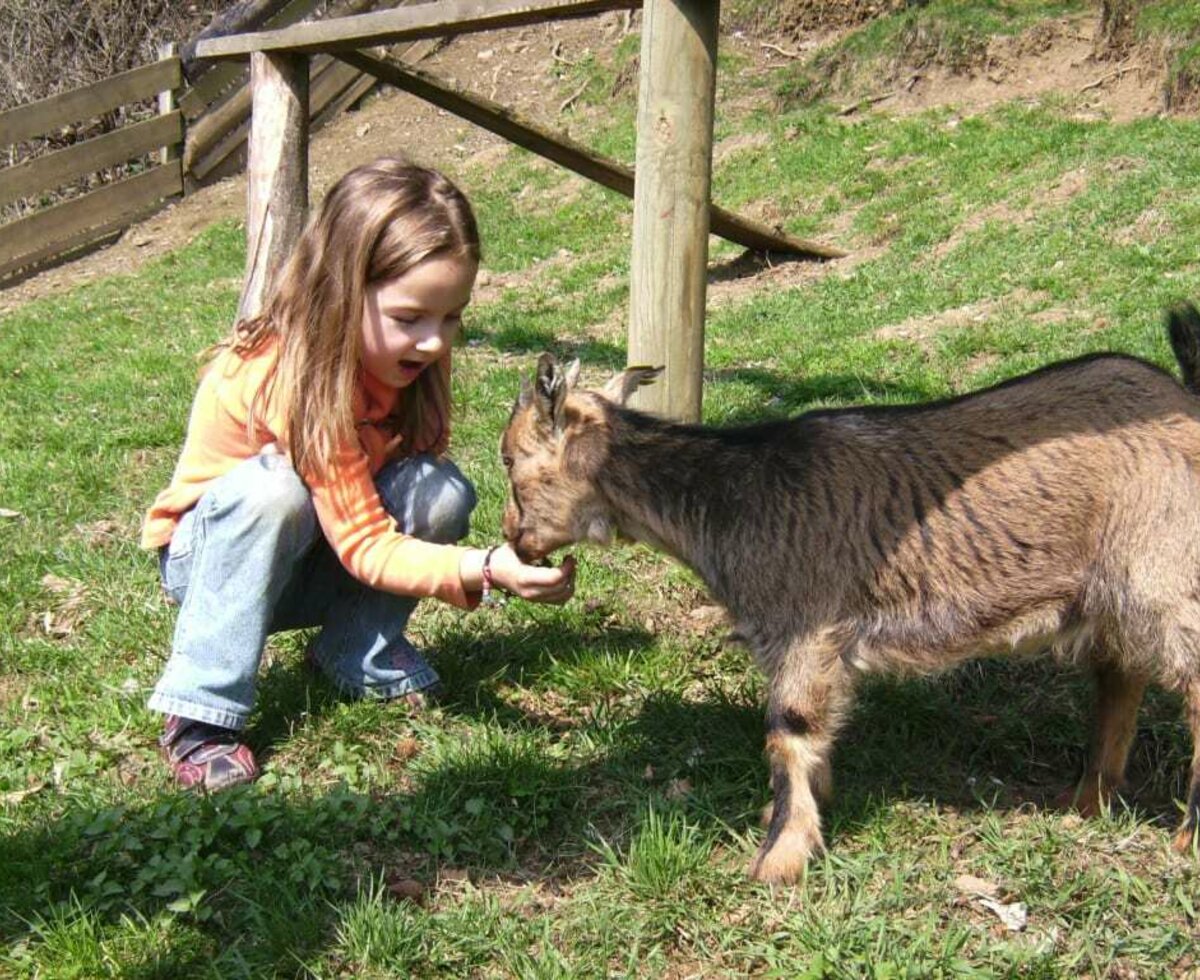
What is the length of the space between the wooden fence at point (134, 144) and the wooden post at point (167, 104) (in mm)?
13

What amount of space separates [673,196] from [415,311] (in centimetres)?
123

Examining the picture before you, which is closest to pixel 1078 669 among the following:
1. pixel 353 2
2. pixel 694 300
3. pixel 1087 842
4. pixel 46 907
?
pixel 1087 842

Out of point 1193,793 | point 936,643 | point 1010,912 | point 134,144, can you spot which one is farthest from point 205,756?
point 134,144

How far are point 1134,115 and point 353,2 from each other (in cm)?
1060

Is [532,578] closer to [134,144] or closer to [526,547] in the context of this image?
[526,547]

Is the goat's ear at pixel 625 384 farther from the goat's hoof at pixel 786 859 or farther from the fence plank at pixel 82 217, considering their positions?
the fence plank at pixel 82 217

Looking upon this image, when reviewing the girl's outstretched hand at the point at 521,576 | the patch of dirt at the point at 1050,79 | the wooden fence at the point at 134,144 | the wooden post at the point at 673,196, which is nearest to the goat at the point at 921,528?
the girl's outstretched hand at the point at 521,576

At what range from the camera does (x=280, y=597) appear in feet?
13.2

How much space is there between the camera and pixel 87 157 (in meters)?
15.1

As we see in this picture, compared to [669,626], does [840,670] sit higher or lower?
higher

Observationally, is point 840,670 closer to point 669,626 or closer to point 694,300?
point 669,626

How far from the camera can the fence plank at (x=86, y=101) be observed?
14.2m

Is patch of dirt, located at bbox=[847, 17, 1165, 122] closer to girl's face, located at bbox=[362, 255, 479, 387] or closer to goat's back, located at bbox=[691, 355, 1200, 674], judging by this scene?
goat's back, located at bbox=[691, 355, 1200, 674]

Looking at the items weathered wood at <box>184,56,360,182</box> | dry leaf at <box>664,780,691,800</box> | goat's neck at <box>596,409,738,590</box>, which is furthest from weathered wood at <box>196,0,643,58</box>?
weathered wood at <box>184,56,360,182</box>
